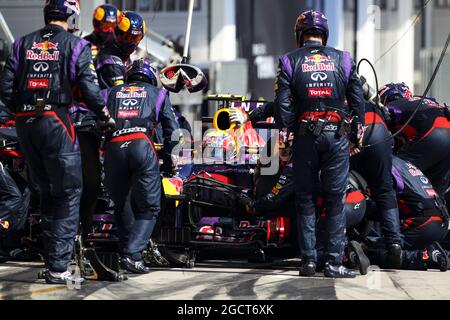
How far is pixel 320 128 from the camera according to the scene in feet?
26.5

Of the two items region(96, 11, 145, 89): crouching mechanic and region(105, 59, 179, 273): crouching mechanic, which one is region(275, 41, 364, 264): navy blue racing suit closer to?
region(105, 59, 179, 273): crouching mechanic

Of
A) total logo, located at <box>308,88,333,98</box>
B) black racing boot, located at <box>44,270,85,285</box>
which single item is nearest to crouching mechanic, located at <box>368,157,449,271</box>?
total logo, located at <box>308,88,333,98</box>

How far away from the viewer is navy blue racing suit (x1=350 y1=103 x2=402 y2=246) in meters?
8.79

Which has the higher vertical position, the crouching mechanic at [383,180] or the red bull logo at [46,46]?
the red bull logo at [46,46]

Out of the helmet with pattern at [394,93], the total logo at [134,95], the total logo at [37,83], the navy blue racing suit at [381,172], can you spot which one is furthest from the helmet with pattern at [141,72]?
the helmet with pattern at [394,93]

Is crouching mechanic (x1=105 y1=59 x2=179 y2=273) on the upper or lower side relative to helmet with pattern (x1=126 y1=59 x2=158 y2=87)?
lower

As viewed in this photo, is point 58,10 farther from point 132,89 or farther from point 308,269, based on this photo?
point 308,269

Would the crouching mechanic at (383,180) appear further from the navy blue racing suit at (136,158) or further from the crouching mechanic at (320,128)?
the navy blue racing suit at (136,158)

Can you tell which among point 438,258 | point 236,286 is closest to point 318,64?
point 236,286

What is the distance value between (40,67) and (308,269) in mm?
2620

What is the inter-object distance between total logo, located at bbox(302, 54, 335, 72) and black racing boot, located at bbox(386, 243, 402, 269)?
1691 mm

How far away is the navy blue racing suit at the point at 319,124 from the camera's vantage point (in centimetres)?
811

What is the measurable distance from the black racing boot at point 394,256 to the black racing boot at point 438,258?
0.29 m
